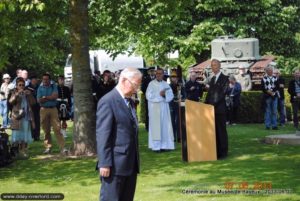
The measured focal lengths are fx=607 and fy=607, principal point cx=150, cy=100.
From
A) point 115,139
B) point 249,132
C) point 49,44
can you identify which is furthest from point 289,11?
point 115,139

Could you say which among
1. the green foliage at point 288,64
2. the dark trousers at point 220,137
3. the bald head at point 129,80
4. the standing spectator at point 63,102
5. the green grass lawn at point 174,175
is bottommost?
the green grass lawn at point 174,175

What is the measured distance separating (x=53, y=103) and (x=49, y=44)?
104 inches

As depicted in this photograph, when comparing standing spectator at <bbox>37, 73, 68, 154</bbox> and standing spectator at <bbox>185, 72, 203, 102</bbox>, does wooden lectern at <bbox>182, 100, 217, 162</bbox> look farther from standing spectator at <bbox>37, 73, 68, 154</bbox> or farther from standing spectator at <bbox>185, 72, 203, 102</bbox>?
standing spectator at <bbox>185, 72, 203, 102</bbox>

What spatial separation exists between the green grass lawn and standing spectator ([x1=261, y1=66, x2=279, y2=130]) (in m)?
4.55

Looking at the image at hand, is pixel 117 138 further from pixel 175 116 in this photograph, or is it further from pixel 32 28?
pixel 175 116

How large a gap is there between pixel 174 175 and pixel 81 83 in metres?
3.75

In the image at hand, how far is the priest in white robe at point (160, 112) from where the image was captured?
1426 cm

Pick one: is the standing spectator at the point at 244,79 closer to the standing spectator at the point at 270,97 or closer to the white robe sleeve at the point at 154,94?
the standing spectator at the point at 270,97

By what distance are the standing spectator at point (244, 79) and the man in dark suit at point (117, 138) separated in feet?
64.2

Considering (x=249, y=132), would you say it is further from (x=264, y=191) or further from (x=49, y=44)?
(x=264, y=191)

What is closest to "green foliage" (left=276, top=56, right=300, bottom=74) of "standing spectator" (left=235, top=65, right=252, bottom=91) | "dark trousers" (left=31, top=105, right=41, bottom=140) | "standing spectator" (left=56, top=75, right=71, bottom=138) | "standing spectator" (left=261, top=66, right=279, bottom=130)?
"standing spectator" (left=235, top=65, right=252, bottom=91)

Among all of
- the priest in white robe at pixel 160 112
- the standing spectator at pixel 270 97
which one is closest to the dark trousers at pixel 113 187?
the priest in white robe at pixel 160 112

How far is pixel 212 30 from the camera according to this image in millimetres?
33062

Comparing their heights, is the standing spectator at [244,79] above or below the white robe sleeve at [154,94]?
above
